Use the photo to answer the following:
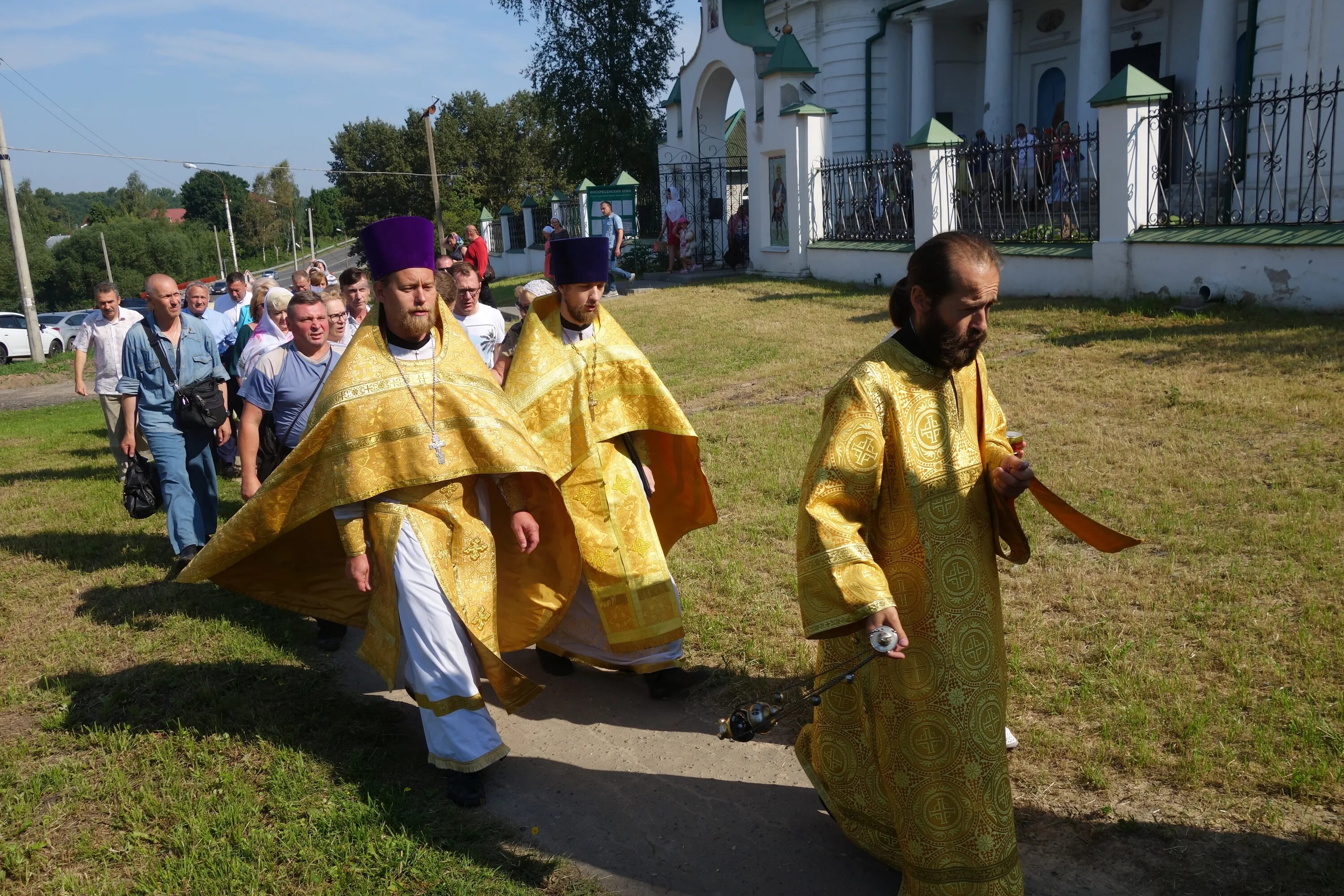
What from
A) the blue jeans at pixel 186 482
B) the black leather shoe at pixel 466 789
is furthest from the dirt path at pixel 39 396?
the black leather shoe at pixel 466 789

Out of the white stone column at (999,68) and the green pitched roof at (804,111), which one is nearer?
the green pitched roof at (804,111)

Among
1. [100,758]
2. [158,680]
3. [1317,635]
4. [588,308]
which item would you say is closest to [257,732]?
[100,758]

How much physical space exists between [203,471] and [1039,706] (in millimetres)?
5609

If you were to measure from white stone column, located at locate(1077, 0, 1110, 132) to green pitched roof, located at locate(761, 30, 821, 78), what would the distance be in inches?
190

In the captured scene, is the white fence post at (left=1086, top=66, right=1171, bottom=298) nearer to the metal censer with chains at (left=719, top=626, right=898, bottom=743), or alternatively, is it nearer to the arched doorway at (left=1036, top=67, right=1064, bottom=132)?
the metal censer with chains at (left=719, top=626, right=898, bottom=743)

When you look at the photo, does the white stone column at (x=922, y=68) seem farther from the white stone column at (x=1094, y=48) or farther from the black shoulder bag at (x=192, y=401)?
the black shoulder bag at (x=192, y=401)

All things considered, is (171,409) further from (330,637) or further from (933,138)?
(933,138)

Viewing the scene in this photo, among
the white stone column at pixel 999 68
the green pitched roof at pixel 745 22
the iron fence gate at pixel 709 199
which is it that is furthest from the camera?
the iron fence gate at pixel 709 199

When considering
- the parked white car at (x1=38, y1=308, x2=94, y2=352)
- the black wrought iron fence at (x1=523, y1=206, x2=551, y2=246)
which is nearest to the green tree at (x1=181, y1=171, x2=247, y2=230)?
the parked white car at (x1=38, y1=308, x2=94, y2=352)

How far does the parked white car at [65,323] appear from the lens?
35.5 meters

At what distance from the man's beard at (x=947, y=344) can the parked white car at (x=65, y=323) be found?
3620 centimetres

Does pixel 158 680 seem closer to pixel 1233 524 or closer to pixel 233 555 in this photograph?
pixel 233 555

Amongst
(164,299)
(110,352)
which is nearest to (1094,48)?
(110,352)

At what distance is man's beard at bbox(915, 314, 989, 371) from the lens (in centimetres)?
294
